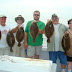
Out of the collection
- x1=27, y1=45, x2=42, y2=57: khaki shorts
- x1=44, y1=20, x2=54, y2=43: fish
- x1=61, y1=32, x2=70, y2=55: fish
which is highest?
x1=44, y1=20, x2=54, y2=43: fish

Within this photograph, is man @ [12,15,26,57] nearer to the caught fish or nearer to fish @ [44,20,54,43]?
fish @ [44,20,54,43]

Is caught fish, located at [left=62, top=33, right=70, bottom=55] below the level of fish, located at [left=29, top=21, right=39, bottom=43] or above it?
below

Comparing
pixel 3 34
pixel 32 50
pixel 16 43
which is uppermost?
pixel 3 34

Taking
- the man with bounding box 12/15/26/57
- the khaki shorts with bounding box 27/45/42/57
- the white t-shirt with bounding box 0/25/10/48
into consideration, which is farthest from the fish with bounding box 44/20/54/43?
the white t-shirt with bounding box 0/25/10/48

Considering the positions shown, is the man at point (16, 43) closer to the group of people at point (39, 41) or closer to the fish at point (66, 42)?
the group of people at point (39, 41)

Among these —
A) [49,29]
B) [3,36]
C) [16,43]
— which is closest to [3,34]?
[3,36]

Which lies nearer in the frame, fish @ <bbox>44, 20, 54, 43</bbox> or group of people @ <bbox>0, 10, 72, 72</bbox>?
fish @ <bbox>44, 20, 54, 43</bbox>

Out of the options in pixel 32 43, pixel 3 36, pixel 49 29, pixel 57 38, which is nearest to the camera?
pixel 49 29

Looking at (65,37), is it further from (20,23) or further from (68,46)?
(20,23)

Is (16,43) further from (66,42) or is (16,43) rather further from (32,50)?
(66,42)

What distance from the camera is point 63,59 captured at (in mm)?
3416

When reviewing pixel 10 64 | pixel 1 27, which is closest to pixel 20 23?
pixel 1 27

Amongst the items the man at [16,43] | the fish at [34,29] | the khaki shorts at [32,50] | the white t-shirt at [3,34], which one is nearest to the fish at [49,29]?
the fish at [34,29]

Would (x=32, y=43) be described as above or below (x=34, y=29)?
below
